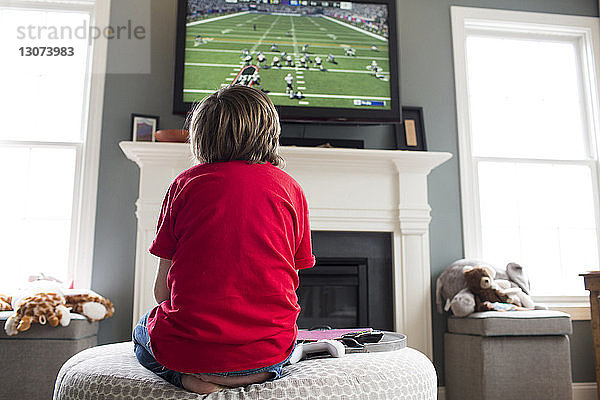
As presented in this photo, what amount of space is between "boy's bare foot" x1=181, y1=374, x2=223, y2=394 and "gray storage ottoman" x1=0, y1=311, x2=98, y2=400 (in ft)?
5.52

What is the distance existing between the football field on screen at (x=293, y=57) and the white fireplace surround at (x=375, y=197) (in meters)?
0.35

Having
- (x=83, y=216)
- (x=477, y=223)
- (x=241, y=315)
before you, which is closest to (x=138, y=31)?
(x=83, y=216)

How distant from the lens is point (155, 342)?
110cm

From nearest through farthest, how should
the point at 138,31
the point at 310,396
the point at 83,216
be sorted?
the point at 310,396 → the point at 83,216 → the point at 138,31

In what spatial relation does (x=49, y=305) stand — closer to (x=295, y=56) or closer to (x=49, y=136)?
(x=49, y=136)

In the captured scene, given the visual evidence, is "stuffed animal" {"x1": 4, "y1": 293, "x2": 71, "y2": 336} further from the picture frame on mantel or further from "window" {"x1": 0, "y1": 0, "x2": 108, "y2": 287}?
the picture frame on mantel

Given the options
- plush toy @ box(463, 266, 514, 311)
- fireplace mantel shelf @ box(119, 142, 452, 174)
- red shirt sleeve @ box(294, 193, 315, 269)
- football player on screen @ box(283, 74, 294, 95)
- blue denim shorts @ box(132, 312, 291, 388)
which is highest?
football player on screen @ box(283, 74, 294, 95)

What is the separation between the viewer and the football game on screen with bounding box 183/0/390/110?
3.07 m

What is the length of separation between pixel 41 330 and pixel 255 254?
188 cm

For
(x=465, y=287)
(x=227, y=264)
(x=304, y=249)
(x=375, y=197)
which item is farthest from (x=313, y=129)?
(x=227, y=264)

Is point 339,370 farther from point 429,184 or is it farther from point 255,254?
point 429,184

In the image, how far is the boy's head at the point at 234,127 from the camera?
119 cm

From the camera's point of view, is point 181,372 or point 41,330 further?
point 41,330

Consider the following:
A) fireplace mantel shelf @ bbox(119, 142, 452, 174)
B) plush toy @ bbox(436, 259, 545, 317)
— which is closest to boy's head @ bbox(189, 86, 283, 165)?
fireplace mantel shelf @ bbox(119, 142, 452, 174)
